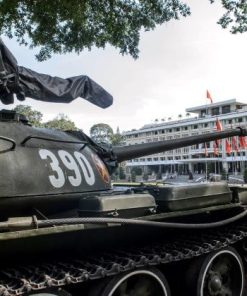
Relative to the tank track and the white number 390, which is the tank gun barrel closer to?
the white number 390

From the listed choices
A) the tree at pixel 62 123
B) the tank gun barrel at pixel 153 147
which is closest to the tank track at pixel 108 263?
the tank gun barrel at pixel 153 147

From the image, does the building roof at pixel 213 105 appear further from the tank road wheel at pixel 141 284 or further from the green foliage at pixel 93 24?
the tank road wheel at pixel 141 284

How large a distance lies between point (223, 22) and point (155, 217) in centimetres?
1043

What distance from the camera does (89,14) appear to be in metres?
13.8

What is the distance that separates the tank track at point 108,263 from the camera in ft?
12.9

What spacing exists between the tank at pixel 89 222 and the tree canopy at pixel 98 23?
25.6 feet

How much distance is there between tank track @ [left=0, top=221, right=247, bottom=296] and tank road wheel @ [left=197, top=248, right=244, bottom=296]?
20 centimetres

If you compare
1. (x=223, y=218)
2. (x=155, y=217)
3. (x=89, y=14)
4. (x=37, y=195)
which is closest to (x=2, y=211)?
(x=37, y=195)

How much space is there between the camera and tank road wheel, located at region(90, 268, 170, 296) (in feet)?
15.2

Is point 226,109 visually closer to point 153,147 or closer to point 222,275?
point 153,147

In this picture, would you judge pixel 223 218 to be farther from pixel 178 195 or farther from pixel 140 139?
pixel 140 139

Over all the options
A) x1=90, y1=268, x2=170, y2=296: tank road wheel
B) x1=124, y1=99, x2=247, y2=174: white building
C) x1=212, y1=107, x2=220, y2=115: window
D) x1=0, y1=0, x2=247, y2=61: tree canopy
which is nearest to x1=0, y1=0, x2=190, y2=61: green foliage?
x1=0, y1=0, x2=247, y2=61: tree canopy

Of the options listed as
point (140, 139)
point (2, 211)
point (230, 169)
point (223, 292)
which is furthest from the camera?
point (140, 139)

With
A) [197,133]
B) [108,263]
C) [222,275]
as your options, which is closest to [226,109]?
[197,133]
